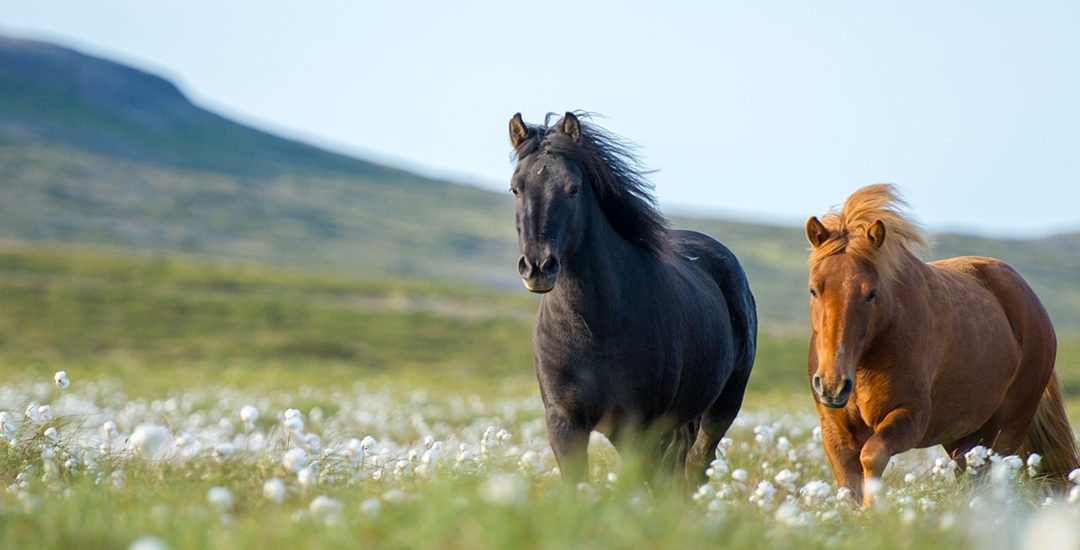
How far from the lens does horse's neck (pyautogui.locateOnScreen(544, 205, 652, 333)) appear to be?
7035 millimetres

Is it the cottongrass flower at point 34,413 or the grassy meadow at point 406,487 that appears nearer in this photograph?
the grassy meadow at point 406,487

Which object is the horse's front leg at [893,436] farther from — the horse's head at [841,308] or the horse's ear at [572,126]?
the horse's ear at [572,126]

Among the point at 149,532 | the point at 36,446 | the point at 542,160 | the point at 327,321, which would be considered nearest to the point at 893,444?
the point at 542,160

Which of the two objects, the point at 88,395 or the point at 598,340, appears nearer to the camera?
the point at 598,340

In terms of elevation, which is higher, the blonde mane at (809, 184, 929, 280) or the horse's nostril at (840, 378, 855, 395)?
the blonde mane at (809, 184, 929, 280)

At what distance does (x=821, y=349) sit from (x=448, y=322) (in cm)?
5962

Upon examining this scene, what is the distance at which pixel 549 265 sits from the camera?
6465 mm

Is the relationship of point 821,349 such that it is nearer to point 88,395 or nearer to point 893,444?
point 893,444

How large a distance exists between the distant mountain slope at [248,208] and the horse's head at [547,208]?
11099cm

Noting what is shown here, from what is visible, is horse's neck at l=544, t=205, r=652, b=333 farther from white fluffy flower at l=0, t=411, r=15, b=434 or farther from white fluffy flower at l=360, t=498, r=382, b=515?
white fluffy flower at l=0, t=411, r=15, b=434

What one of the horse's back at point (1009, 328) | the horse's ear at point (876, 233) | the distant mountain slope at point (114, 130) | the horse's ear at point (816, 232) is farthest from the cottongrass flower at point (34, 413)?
the distant mountain slope at point (114, 130)

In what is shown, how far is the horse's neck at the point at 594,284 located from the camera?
23.1ft

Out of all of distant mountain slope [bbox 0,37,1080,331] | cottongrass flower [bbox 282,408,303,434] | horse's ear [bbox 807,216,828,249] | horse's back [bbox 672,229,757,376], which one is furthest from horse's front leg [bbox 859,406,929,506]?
distant mountain slope [bbox 0,37,1080,331]

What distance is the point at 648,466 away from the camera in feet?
23.1
